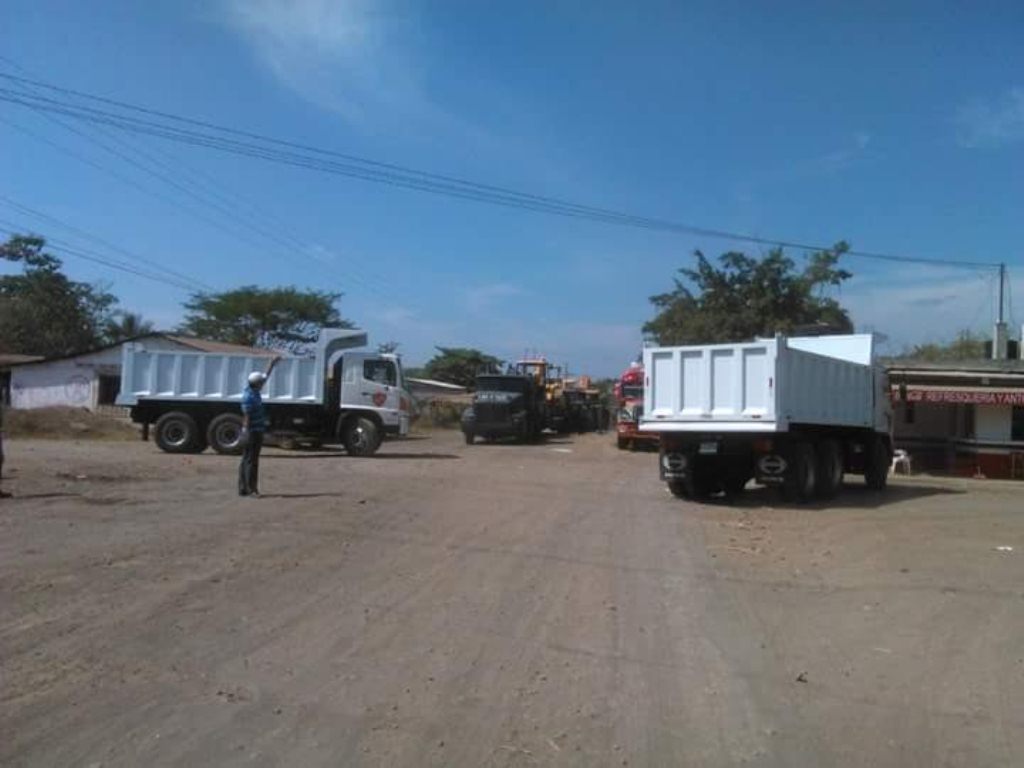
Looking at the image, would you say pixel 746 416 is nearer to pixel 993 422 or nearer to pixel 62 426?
pixel 993 422

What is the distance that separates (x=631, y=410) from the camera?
3462cm

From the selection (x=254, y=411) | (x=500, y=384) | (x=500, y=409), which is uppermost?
(x=500, y=384)

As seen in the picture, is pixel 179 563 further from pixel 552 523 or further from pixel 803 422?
pixel 803 422

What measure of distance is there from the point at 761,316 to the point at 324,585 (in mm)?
45896

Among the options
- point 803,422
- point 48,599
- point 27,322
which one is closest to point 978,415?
point 803,422

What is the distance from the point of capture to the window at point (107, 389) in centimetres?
4597

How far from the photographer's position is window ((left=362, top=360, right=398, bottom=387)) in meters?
27.2

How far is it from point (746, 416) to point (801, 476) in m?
1.80

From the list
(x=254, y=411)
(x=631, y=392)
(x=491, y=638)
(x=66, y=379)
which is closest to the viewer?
(x=491, y=638)

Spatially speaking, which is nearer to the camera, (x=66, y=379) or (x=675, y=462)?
(x=675, y=462)

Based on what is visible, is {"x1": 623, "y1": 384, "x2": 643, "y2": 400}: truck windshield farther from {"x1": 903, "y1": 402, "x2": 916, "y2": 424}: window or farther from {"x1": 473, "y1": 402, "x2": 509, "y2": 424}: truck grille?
{"x1": 903, "y1": 402, "x2": 916, "y2": 424}: window

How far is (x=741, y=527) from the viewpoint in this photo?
1388 centimetres

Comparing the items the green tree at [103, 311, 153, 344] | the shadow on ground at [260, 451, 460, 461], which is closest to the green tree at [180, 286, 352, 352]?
the green tree at [103, 311, 153, 344]

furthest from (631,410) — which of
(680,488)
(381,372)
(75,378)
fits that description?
(75,378)
